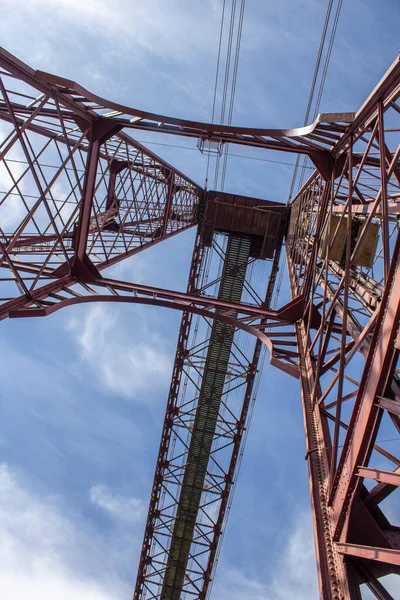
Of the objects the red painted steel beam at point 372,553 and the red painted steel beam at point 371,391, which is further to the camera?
the red painted steel beam at point 371,391

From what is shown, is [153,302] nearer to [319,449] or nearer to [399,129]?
[319,449]

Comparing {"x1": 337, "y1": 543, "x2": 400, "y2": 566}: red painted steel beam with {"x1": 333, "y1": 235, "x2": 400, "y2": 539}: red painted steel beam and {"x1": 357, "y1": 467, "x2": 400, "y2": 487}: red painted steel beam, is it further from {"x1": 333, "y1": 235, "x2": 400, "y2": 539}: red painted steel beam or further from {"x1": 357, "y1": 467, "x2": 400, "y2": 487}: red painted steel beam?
{"x1": 357, "y1": 467, "x2": 400, "y2": 487}: red painted steel beam

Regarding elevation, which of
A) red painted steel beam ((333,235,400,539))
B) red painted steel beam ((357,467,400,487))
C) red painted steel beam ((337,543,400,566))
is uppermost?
red painted steel beam ((333,235,400,539))

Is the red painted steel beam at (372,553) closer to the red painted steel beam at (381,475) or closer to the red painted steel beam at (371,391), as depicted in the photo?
the red painted steel beam at (371,391)

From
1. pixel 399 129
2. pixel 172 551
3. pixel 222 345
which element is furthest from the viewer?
pixel 172 551

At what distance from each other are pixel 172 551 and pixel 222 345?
1106cm

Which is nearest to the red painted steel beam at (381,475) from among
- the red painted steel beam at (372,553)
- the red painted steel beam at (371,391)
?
the red painted steel beam at (371,391)

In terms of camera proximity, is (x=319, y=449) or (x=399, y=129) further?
(x=399, y=129)

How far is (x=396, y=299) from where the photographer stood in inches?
219

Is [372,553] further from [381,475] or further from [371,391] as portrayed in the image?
[371,391]

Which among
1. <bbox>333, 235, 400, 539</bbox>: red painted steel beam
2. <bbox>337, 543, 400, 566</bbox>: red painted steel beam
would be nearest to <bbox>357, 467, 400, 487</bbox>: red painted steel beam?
<bbox>333, 235, 400, 539</bbox>: red painted steel beam

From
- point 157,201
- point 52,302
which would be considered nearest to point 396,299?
point 52,302

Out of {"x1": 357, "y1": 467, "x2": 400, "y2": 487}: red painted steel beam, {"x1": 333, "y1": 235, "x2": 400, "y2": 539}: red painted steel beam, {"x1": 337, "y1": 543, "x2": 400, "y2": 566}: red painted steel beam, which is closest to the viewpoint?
{"x1": 337, "y1": 543, "x2": 400, "y2": 566}: red painted steel beam

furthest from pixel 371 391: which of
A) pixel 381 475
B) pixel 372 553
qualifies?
pixel 372 553
